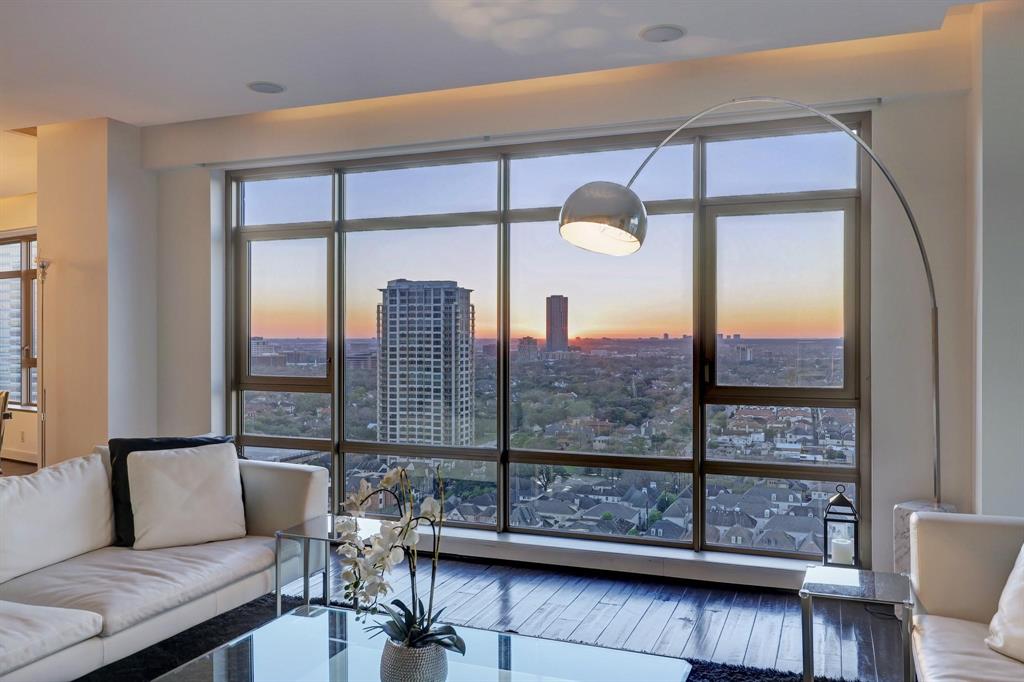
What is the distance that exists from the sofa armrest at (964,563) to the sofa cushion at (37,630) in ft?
9.30

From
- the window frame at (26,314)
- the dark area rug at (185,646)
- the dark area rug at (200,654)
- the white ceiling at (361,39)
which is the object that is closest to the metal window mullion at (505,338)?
the white ceiling at (361,39)

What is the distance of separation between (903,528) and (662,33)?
2.58 metres

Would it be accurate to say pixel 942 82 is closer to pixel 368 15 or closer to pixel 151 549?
pixel 368 15

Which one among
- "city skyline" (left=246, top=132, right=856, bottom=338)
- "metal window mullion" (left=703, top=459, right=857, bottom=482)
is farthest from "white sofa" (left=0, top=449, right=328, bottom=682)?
"metal window mullion" (left=703, top=459, right=857, bottom=482)

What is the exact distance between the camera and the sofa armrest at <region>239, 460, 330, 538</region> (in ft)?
11.9

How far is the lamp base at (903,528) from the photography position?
3.56m

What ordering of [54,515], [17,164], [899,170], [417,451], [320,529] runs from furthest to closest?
[17,164] → [417,451] → [899,170] → [320,529] → [54,515]

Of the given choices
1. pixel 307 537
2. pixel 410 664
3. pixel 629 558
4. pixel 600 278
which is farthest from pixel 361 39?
pixel 629 558

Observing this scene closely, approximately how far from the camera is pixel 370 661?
249 cm

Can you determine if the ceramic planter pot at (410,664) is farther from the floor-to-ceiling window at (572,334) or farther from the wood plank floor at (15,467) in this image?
the wood plank floor at (15,467)

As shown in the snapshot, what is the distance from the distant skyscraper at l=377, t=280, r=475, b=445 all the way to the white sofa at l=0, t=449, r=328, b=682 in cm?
131

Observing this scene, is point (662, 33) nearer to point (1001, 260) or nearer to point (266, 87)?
point (1001, 260)

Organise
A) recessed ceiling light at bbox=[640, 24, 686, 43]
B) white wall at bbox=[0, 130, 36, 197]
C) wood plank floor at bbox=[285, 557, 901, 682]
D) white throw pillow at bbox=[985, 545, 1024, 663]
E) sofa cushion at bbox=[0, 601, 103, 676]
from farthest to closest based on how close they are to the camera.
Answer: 1. white wall at bbox=[0, 130, 36, 197]
2. recessed ceiling light at bbox=[640, 24, 686, 43]
3. wood plank floor at bbox=[285, 557, 901, 682]
4. sofa cushion at bbox=[0, 601, 103, 676]
5. white throw pillow at bbox=[985, 545, 1024, 663]

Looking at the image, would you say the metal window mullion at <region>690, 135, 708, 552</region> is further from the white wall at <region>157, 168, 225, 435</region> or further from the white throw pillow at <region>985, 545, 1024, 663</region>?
the white wall at <region>157, 168, 225, 435</region>
